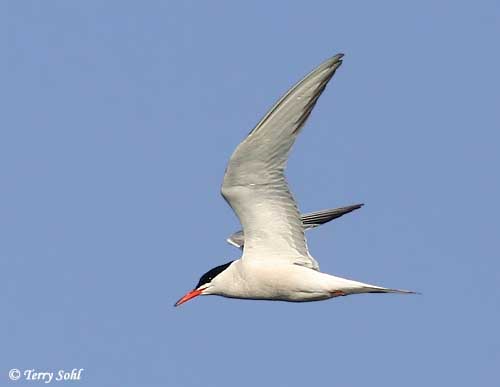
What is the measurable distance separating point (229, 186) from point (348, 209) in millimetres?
3257

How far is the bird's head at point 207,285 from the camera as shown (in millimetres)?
12031

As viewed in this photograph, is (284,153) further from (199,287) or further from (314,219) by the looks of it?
(314,219)

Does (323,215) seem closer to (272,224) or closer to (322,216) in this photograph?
(322,216)

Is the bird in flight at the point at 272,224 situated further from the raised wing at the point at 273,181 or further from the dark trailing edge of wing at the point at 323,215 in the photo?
the dark trailing edge of wing at the point at 323,215

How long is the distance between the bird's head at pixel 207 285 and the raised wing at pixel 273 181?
39 cm

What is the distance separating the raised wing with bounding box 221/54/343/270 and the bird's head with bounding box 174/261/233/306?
393 mm

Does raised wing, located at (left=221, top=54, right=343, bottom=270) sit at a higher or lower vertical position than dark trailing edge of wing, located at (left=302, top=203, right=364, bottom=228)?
lower

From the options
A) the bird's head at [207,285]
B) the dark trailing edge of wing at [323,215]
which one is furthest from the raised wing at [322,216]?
the bird's head at [207,285]

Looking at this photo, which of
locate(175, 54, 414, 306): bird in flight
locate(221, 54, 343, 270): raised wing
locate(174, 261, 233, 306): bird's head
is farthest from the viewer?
locate(174, 261, 233, 306): bird's head

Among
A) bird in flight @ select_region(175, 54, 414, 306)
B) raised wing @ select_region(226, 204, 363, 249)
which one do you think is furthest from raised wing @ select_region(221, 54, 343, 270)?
raised wing @ select_region(226, 204, 363, 249)

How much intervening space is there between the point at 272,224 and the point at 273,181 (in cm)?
70

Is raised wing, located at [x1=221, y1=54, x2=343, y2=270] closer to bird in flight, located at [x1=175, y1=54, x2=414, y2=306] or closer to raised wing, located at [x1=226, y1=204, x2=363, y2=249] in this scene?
bird in flight, located at [x1=175, y1=54, x2=414, y2=306]

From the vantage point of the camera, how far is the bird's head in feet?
39.5

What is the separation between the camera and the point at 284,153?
1066 cm
